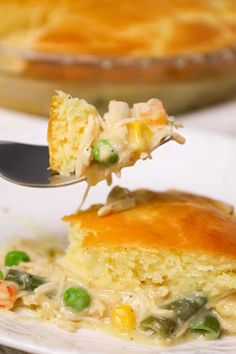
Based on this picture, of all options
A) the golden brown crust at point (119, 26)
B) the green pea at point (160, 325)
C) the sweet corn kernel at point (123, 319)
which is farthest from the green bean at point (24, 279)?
the golden brown crust at point (119, 26)

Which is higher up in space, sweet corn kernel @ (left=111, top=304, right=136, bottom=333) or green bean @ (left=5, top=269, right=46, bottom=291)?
green bean @ (left=5, top=269, right=46, bottom=291)

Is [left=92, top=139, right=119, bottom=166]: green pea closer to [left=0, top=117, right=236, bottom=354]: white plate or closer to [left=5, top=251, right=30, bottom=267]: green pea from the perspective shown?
[left=5, top=251, right=30, bottom=267]: green pea

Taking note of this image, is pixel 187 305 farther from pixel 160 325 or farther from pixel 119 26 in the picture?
pixel 119 26

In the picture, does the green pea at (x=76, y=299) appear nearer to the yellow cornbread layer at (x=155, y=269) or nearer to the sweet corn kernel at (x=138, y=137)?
the yellow cornbread layer at (x=155, y=269)

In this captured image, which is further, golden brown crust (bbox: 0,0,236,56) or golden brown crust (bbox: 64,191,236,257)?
golden brown crust (bbox: 0,0,236,56)

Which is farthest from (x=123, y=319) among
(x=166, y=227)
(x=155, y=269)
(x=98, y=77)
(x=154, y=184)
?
(x=98, y=77)

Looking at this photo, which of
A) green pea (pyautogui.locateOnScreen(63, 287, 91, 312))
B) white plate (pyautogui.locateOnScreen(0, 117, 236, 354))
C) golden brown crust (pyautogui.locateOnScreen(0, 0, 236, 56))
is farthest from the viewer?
golden brown crust (pyautogui.locateOnScreen(0, 0, 236, 56))

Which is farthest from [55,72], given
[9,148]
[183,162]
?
[9,148]

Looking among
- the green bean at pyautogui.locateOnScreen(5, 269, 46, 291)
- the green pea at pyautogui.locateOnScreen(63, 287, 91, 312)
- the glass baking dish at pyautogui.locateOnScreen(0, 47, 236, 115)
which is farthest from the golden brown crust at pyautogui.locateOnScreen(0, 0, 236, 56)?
the green pea at pyautogui.locateOnScreen(63, 287, 91, 312)
